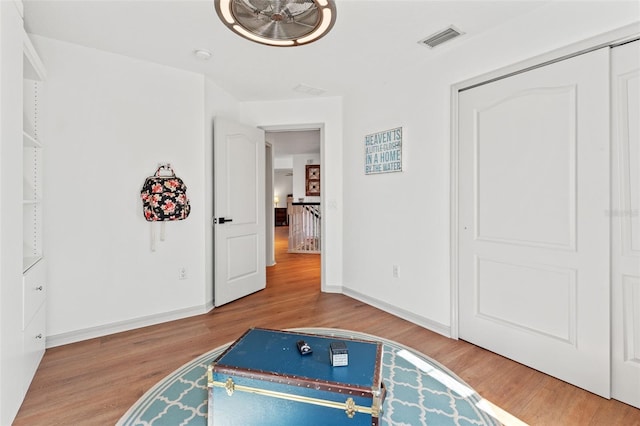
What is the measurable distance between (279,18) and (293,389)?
1.70 meters

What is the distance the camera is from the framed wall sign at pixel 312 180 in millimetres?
8523

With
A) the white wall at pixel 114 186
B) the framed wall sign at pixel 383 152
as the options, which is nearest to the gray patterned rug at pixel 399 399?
the white wall at pixel 114 186

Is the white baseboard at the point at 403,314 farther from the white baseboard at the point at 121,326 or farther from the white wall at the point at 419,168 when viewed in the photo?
the white baseboard at the point at 121,326

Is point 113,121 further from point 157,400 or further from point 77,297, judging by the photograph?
point 157,400

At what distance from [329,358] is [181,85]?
289 cm

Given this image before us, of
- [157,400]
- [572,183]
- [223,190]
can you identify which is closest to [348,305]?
[223,190]

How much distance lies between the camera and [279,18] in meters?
1.54

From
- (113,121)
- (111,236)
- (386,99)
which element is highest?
(386,99)

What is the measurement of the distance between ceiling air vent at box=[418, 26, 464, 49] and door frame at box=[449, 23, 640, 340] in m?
0.36

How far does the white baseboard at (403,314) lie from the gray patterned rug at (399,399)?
528 millimetres

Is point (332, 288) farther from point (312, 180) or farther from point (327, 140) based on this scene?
point (312, 180)

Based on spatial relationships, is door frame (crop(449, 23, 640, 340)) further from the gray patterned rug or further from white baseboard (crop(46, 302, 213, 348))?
white baseboard (crop(46, 302, 213, 348))

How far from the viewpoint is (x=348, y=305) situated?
11.4ft

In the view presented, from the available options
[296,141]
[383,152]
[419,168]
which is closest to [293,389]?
[419,168]
